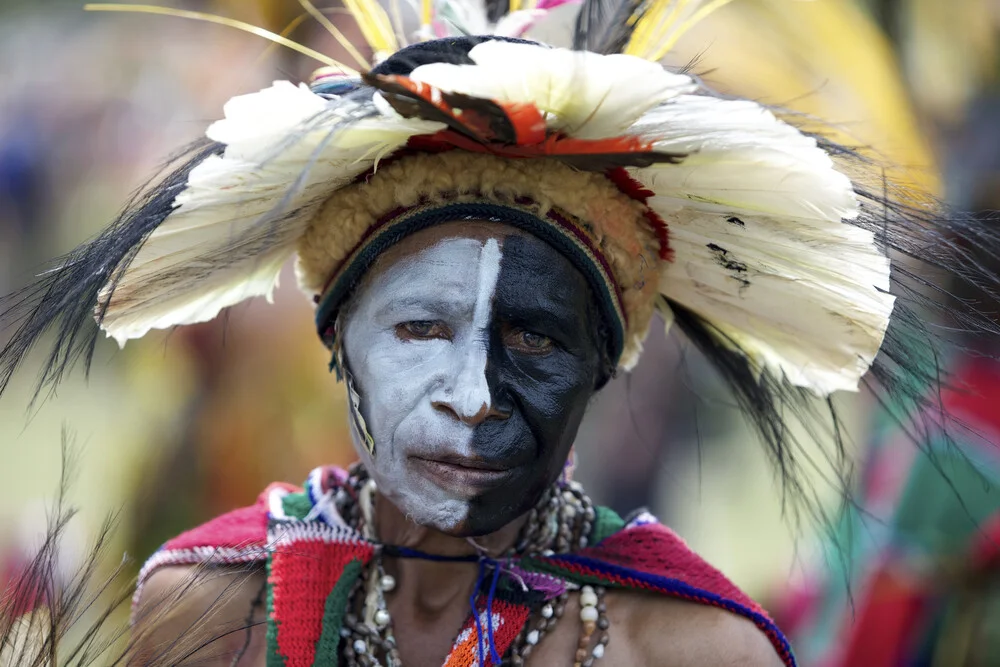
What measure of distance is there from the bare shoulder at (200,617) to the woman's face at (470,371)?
1.24 ft

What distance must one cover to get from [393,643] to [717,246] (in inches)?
40.7

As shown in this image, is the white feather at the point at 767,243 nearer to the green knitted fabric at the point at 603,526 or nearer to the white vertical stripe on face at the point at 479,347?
the white vertical stripe on face at the point at 479,347

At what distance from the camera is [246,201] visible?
6.87ft

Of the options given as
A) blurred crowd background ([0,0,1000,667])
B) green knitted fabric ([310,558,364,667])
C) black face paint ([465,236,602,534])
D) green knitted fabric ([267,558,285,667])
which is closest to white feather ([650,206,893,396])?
black face paint ([465,236,602,534])

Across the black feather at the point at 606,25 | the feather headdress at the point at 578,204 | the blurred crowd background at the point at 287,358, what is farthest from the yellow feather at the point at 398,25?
the blurred crowd background at the point at 287,358

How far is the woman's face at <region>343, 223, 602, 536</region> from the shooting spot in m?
1.98

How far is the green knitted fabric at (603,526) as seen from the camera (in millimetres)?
2463

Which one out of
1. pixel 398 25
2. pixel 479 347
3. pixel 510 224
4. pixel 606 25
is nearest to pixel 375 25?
pixel 398 25

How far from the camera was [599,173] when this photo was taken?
2164mm

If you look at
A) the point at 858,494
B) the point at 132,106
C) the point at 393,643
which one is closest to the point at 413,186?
the point at 393,643

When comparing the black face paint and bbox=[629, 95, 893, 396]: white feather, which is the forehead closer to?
the black face paint

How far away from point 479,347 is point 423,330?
0.13m

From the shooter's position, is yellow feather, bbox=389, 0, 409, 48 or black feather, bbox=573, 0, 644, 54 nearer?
black feather, bbox=573, 0, 644, 54

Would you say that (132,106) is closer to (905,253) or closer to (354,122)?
(354,122)
